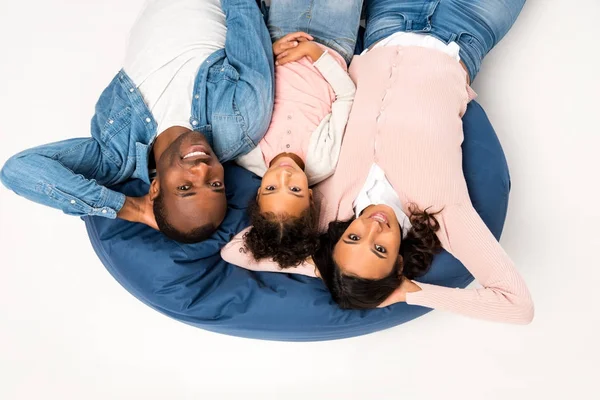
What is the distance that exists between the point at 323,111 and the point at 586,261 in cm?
116

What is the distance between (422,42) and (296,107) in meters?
0.54

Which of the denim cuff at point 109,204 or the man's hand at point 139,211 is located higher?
the denim cuff at point 109,204

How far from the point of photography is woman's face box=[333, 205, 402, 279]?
1.85 meters

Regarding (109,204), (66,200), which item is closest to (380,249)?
(109,204)

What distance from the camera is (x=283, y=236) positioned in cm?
198

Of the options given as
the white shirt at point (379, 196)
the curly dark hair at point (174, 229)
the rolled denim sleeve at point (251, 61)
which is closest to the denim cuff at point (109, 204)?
the curly dark hair at point (174, 229)

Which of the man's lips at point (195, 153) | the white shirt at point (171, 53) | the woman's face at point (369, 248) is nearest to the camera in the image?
the woman's face at point (369, 248)

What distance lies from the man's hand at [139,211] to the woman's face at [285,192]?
41 centimetres

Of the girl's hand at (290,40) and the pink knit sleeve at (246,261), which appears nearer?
the pink knit sleeve at (246,261)

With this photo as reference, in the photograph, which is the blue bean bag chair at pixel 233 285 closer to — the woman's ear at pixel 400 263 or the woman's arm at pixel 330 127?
the woman's ear at pixel 400 263

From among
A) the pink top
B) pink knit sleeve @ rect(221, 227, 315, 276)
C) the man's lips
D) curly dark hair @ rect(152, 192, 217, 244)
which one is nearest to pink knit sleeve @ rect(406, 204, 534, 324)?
pink knit sleeve @ rect(221, 227, 315, 276)

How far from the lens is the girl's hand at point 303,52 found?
2277mm

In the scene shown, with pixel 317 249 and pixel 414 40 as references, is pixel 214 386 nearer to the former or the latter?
pixel 317 249

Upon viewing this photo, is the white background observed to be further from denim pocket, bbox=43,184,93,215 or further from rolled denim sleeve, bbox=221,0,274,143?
rolled denim sleeve, bbox=221,0,274,143
